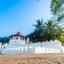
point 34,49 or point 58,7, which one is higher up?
point 58,7

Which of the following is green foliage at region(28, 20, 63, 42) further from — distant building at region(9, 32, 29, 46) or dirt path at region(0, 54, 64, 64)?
dirt path at region(0, 54, 64, 64)

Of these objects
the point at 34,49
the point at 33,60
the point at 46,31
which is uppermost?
the point at 46,31

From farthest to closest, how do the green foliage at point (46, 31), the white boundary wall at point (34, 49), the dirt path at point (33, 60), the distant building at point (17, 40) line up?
the green foliage at point (46, 31)
the distant building at point (17, 40)
the white boundary wall at point (34, 49)
the dirt path at point (33, 60)

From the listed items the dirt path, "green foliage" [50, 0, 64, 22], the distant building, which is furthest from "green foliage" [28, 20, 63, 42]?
the dirt path

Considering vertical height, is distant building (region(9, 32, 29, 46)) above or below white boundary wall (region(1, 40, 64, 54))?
above

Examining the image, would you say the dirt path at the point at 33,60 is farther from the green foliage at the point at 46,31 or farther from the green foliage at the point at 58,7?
the green foliage at the point at 46,31

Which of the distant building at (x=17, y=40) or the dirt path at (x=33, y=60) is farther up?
the distant building at (x=17, y=40)

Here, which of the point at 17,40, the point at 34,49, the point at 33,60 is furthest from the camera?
the point at 17,40


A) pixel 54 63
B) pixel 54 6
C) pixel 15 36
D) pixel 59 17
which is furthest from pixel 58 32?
pixel 54 63

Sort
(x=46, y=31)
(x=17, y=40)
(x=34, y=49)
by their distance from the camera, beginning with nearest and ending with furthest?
(x=34, y=49) → (x=17, y=40) → (x=46, y=31)

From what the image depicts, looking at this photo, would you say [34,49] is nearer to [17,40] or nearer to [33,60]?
[33,60]

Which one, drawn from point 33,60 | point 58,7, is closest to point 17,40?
point 58,7

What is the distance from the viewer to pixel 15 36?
54.5m

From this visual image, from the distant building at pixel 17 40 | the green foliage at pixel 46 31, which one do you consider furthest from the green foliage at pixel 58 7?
the green foliage at pixel 46 31
